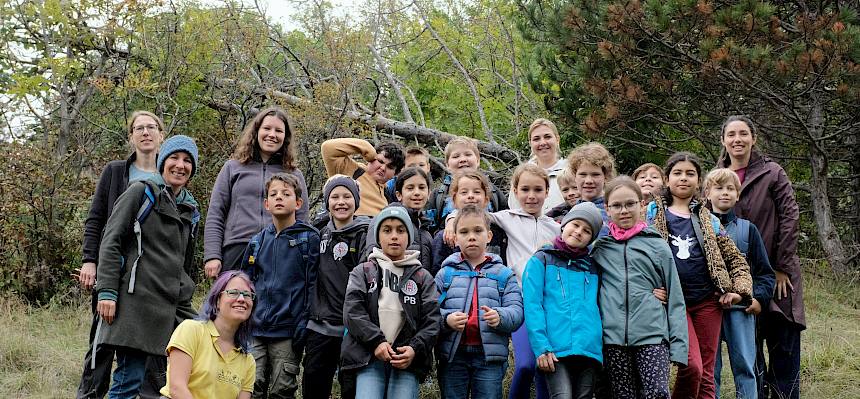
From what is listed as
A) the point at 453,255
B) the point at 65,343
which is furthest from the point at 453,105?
the point at 453,255

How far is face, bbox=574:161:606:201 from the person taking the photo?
5129 mm

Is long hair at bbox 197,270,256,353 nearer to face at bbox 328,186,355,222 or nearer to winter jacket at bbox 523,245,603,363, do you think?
face at bbox 328,186,355,222

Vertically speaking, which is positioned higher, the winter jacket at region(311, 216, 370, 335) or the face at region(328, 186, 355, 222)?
the face at region(328, 186, 355, 222)

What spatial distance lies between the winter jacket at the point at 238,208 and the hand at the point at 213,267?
3cm

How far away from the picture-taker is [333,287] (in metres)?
4.70

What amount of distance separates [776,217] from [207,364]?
3960 millimetres

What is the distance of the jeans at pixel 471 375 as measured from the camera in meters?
4.41

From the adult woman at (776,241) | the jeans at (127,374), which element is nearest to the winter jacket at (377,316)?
the jeans at (127,374)

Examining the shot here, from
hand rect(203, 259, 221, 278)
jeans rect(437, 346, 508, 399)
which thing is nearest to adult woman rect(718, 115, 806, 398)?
jeans rect(437, 346, 508, 399)

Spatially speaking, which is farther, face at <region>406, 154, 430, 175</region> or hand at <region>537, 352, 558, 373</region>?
face at <region>406, 154, 430, 175</region>

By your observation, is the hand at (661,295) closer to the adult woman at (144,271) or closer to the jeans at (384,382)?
the jeans at (384,382)

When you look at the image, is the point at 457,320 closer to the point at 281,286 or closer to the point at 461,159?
the point at 281,286

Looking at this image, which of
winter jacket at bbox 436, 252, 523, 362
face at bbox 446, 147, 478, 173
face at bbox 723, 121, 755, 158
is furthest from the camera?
face at bbox 446, 147, 478, 173

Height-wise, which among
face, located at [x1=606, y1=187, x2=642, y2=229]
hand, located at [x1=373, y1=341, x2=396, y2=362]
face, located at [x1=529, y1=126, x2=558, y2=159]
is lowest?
hand, located at [x1=373, y1=341, x2=396, y2=362]
